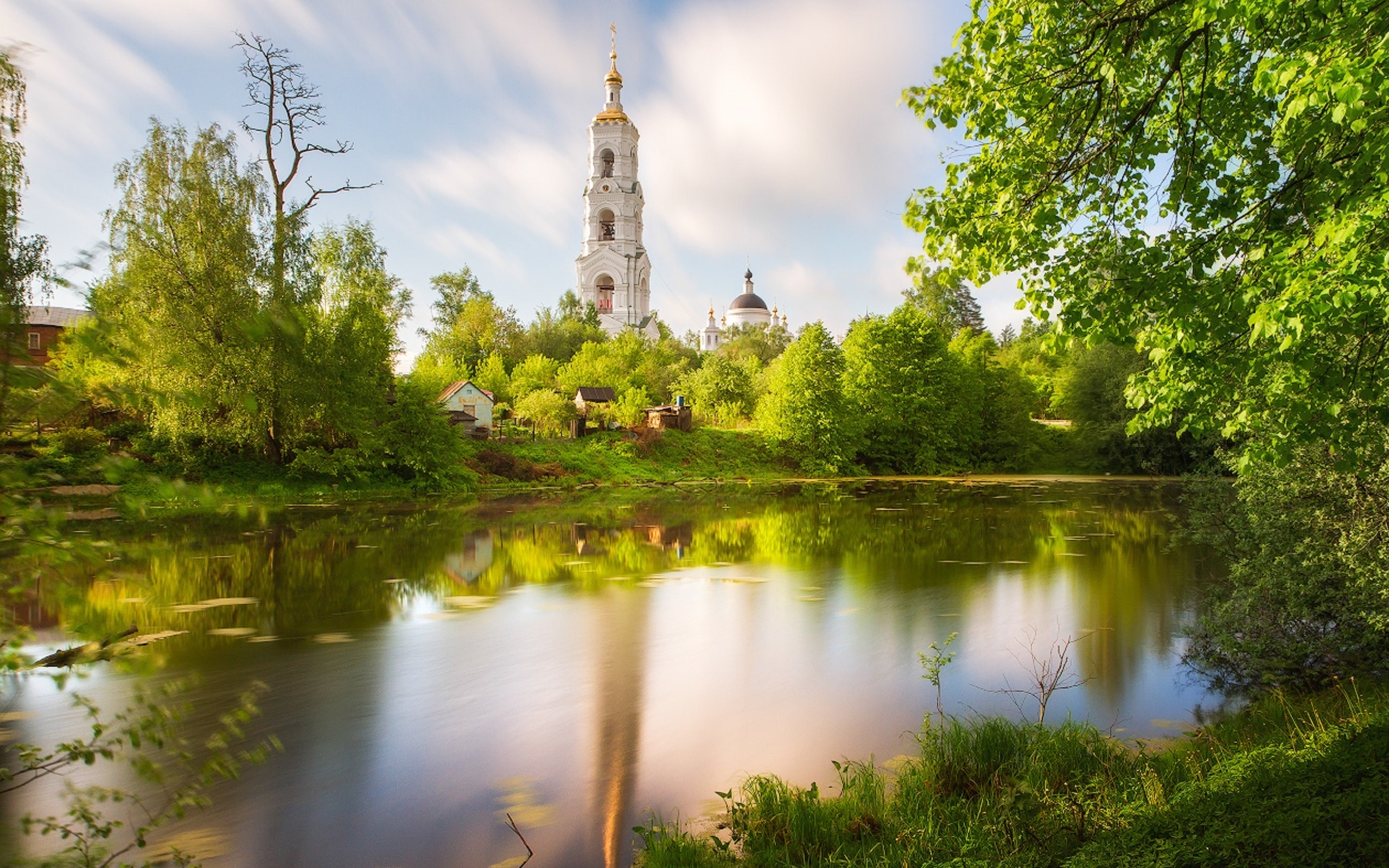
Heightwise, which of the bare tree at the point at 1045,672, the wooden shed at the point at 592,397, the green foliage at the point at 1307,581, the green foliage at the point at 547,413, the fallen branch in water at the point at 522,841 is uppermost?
the wooden shed at the point at 592,397

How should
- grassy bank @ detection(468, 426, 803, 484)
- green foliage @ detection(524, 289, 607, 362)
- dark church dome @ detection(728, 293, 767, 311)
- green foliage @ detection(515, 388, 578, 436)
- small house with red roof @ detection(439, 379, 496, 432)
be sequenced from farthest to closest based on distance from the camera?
dark church dome @ detection(728, 293, 767, 311) → green foliage @ detection(524, 289, 607, 362) → green foliage @ detection(515, 388, 578, 436) → small house with red roof @ detection(439, 379, 496, 432) → grassy bank @ detection(468, 426, 803, 484)

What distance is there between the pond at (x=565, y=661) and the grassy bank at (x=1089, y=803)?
58 cm

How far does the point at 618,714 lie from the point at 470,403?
27285mm

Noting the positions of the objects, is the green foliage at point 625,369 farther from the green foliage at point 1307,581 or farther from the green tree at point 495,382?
the green foliage at point 1307,581

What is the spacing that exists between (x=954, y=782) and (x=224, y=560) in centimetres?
1309

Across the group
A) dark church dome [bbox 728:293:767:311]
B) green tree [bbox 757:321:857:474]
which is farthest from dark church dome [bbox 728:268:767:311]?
green tree [bbox 757:321:857:474]

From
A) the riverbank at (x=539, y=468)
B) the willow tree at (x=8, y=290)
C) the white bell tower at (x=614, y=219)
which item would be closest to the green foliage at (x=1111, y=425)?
the riverbank at (x=539, y=468)

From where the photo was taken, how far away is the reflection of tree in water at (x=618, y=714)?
5.14 m

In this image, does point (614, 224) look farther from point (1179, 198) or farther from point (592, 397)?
point (1179, 198)

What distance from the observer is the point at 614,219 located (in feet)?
275

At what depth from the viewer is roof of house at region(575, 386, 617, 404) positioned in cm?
3906

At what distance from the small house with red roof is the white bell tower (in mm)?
48528

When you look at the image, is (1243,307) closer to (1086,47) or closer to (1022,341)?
(1086,47)

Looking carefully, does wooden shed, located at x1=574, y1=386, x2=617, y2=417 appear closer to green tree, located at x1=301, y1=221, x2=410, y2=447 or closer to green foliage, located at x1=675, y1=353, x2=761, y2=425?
green foliage, located at x1=675, y1=353, x2=761, y2=425
